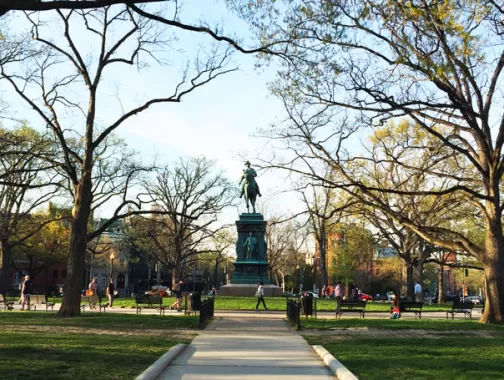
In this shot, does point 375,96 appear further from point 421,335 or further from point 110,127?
point 110,127

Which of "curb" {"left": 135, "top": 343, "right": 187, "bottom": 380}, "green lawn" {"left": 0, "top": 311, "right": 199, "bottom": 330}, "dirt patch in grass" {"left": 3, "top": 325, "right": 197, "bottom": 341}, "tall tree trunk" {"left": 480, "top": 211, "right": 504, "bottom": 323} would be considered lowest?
"green lawn" {"left": 0, "top": 311, "right": 199, "bottom": 330}

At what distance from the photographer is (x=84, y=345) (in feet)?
42.0

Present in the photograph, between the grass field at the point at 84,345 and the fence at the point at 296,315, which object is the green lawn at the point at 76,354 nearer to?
the grass field at the point at 84,345

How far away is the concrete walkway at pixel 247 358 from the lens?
31.7 ft

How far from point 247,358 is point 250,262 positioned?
28.2 metres

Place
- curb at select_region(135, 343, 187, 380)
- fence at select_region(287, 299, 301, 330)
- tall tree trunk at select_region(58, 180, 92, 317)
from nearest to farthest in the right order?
curb at select_region(135, 343, 187, 380) → fence at select_region(287, 299, 301, 330) → tall tree trunk at select_region(58, 180, 92, 317)

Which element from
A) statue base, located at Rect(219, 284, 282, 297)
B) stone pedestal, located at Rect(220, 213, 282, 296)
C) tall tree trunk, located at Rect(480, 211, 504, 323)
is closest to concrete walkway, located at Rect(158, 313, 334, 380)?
tall tree trunk, located at Rect(480, 211, 504, 323)

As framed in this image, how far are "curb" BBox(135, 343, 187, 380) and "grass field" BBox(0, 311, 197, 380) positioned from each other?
0.21 meters

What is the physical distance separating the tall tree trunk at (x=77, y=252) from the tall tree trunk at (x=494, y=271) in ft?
48.5

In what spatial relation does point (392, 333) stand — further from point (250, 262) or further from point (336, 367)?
point (250, 262)

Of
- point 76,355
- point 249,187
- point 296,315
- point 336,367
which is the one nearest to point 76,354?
point 76,355

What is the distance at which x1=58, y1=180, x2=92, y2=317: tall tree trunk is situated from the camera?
70.5ft

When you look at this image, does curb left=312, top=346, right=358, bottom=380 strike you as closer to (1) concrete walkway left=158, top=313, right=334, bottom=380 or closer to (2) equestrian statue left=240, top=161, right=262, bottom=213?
(1) concrete walkway left=158, top=313, right=334, bottom=380

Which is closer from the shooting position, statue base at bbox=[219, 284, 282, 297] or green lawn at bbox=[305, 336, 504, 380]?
Result: green lawn at bbox=[305, 336, 504, 380]
